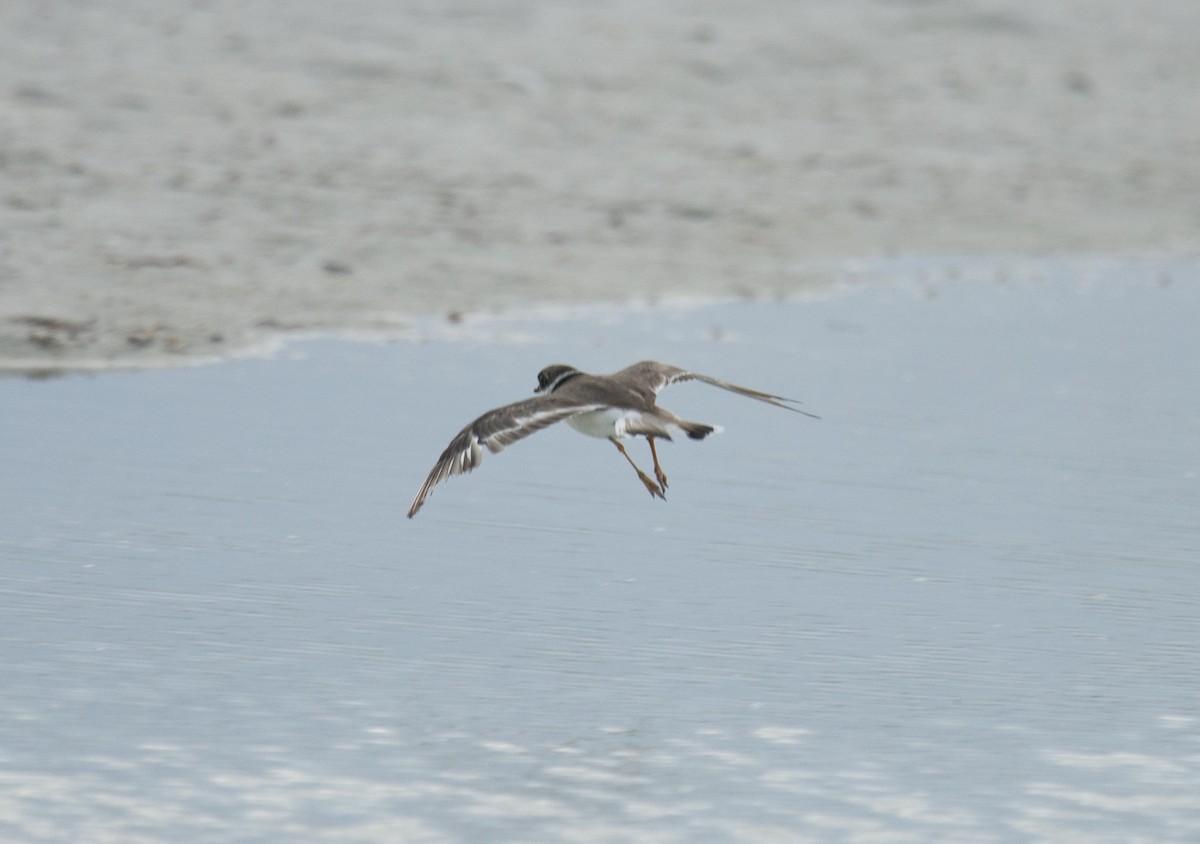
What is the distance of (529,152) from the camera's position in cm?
1498

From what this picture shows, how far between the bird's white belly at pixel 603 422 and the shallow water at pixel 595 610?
→ 341 mm

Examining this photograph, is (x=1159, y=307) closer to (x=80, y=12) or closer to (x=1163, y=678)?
(x=1163, y=678)

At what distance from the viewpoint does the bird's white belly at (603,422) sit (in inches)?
277

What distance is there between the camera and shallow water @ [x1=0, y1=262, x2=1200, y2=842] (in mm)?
4926

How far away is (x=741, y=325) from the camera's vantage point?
11406mm

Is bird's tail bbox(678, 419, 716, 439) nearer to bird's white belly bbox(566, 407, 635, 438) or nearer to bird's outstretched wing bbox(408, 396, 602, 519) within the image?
bird's white belly bbox(566, 407, 635, 438)

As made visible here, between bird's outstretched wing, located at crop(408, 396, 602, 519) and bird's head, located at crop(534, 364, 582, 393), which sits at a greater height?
bird's head, located at crop(534, 364, 582, 393)

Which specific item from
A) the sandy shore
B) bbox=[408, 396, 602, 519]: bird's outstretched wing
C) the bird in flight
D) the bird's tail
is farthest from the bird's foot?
the sandy shore

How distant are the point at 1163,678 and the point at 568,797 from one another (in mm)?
1915

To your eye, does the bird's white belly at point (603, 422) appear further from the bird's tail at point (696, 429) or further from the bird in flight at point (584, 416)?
the bird's tail at point (696, 429)

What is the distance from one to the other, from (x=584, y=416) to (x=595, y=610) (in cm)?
115

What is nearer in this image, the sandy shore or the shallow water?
the shallow water

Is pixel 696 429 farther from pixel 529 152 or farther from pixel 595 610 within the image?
pixel 529 152

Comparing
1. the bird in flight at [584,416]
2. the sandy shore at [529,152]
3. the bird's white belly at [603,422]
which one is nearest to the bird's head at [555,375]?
the bird in flight at [584,416]
